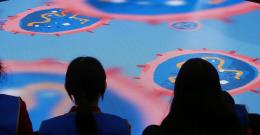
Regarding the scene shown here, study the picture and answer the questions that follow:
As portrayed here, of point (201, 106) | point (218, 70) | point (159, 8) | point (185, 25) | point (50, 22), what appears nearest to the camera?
point (201, 106)

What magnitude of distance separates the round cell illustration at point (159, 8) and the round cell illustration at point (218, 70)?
2.46 ft

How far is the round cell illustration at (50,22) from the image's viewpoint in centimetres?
307

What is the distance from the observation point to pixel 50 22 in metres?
3.25

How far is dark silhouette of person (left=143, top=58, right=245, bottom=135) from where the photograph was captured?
3.49 feet

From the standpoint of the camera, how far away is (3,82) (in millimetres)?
2309

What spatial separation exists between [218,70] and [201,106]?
52.3 inches

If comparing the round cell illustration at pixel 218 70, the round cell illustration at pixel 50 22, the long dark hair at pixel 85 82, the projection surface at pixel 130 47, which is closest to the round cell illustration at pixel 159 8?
the projection surface at pixel 130 47

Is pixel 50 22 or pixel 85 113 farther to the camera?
pixel 50 22

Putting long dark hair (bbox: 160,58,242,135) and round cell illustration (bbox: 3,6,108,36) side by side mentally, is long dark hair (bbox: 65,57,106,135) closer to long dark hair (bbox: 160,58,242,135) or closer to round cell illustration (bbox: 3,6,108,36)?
long dark hair (bbox: 160,58,242,135)

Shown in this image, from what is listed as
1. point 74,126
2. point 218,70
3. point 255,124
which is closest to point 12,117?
point 74,126

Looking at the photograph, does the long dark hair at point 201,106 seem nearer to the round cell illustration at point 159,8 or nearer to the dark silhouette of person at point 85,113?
the dark silhouette of person at point 85,113

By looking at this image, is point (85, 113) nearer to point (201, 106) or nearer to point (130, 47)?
point (201, 106)

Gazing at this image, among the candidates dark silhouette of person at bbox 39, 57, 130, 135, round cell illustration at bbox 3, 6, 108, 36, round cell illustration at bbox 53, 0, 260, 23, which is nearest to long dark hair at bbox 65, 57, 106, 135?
dark silhouette of person at bbox 39, 57, 130, 135

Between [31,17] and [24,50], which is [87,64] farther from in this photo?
[31,17]
